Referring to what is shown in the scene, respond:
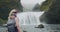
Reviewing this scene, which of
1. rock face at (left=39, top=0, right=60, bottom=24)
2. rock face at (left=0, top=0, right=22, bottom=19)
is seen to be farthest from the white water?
rock face at (left=0, top=0, right=22, bottom=19)

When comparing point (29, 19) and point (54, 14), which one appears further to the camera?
point (29, 19)

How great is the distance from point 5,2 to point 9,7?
2523 mm

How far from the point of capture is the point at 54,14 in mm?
71812

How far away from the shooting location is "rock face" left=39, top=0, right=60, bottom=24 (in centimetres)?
7024

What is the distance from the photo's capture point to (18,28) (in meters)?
11.3

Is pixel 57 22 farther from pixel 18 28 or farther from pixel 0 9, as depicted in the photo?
pixel 18 28

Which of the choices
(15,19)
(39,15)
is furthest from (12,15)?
(39,15)

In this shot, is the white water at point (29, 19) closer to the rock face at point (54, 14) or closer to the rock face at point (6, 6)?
the rock face at point (54, 14)

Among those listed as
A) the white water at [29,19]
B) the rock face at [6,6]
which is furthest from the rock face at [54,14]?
the rock face at [6,6]

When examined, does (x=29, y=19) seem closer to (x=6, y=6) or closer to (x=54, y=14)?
(x=54, y=14)

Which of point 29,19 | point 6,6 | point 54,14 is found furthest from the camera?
point 6,6

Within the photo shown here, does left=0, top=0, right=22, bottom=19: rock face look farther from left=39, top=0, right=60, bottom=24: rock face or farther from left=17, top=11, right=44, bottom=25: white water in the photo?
left=39, top=0, right=60, bottom=24: rock face

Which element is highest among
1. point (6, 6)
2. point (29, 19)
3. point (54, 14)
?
point (6, 6)

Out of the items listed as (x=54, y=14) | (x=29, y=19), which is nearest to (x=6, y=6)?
(x=29, y=19)
